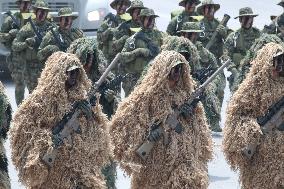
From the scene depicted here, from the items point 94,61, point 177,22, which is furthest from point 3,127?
point 177,22

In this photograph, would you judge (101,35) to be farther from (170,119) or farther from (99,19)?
(170,119)

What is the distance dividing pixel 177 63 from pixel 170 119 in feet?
1.66

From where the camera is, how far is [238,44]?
716 inches

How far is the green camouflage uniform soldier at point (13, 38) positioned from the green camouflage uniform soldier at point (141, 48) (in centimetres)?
193

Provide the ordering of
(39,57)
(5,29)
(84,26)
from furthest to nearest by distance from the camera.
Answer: (84,26) < (5,29) < (39,57)

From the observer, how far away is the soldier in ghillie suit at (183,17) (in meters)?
19.1

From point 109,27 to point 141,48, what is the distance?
2.87m

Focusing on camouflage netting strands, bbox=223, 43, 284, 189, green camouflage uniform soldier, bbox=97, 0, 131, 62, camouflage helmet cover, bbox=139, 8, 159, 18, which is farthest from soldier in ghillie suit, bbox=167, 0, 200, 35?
camouflage netting strands, bbox=223, 43, 284, 189

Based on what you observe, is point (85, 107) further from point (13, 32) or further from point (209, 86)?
point (13, 32)

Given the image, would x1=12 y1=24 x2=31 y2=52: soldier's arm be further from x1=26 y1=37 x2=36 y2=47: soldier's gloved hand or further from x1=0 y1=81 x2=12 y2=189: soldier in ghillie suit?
x1=0 y1=81 x2=12 y2=189: soldier in ghillie suit

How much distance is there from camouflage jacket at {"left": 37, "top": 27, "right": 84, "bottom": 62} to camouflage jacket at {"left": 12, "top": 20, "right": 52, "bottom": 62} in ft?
3.73

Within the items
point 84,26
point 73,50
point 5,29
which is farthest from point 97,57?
point 84,26

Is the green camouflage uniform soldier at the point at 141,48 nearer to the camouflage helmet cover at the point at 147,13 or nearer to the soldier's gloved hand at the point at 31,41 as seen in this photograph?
the camouflage helmet cover at the point at 147,13

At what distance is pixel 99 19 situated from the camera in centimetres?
2203
